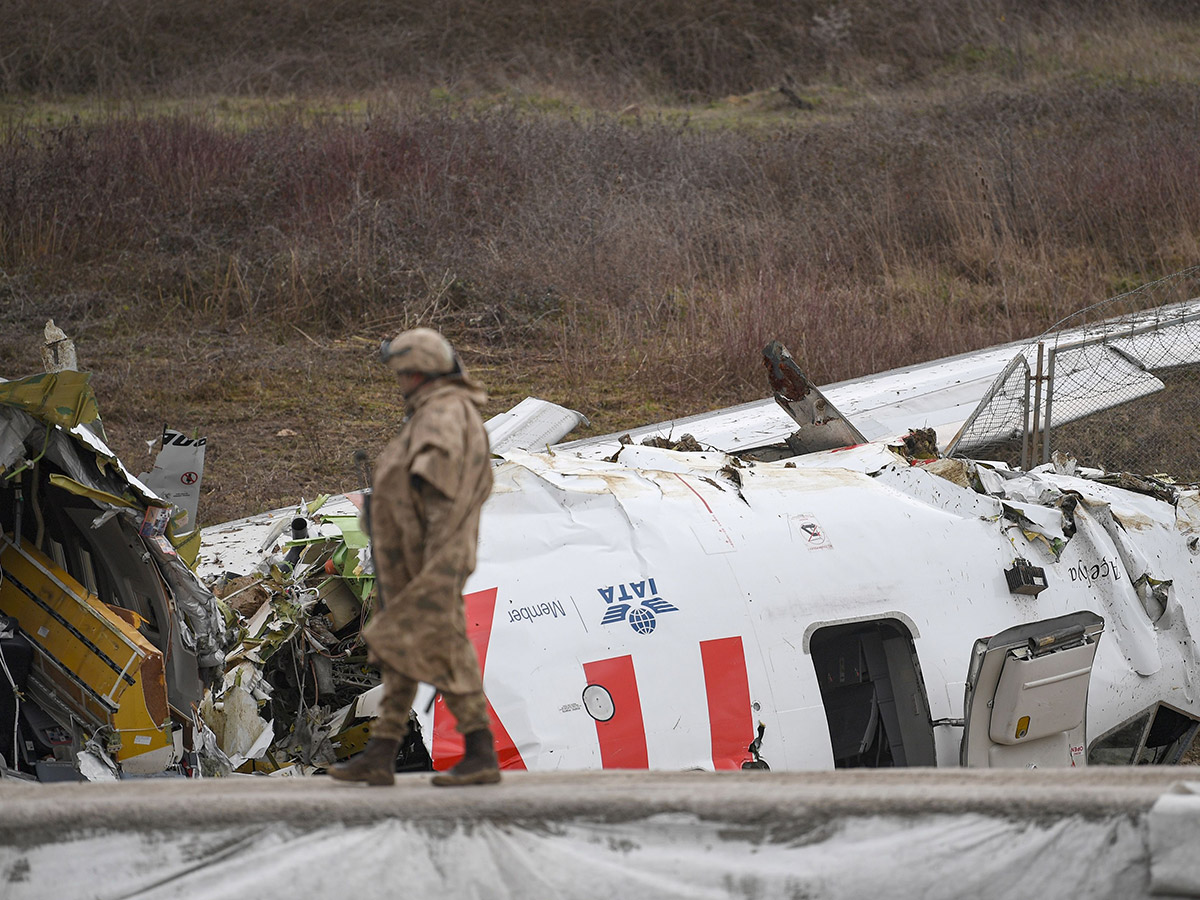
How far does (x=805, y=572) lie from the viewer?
4602mm

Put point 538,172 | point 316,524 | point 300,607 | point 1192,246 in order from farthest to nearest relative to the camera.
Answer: point 538,172
point 1192,246
point 316,524
point 300,607

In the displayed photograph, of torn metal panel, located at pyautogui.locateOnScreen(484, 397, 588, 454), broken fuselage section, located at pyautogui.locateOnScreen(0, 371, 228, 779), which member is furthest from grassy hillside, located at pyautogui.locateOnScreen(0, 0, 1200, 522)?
broken fuselage section, located at pyautogui.locateOnScreen(0, 371, 228, 779)

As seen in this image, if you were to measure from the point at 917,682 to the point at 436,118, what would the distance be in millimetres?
14838

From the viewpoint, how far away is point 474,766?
2977 millimetres

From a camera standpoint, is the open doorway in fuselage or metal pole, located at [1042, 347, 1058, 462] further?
metal pole, located at [1042, 347, 1058, 462]

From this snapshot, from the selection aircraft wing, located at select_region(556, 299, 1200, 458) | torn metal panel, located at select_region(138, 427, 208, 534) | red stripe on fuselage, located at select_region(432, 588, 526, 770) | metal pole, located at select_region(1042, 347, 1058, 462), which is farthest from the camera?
aircraft wing, located at select_region(556, 299, 1200, 458)

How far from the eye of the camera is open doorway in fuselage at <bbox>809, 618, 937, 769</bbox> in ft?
15.7

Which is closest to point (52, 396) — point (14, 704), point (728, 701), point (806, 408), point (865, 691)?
point (14, 704)

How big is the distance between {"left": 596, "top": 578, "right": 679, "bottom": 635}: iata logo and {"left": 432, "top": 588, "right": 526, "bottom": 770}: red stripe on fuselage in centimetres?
44

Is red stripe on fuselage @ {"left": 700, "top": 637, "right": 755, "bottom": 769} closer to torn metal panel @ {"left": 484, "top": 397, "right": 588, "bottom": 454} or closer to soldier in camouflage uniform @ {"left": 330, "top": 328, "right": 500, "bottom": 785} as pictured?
soldier in camouflage uniform @ {"left": 330, "top": 328, "right": 500, "bottom": 785}

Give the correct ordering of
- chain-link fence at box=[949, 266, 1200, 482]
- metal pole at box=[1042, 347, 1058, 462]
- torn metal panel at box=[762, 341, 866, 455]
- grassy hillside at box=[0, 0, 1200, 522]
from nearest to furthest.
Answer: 1. torn metal panel at box=[762, 341, 866, 455]
2. metal pole at box=[1042, 347, 1058, 462]
3. chain-link fence at box=[949, 266, 1200, 482]
4. grassy hillside at box=[0, 0, 1200, 522]

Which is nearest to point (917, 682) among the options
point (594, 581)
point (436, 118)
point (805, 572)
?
point (805, 572)

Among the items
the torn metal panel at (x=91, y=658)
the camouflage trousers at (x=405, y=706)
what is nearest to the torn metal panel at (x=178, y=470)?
the torn metal panel at (x=91, y=658)

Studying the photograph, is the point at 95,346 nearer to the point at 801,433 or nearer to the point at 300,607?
the point at 300,607
